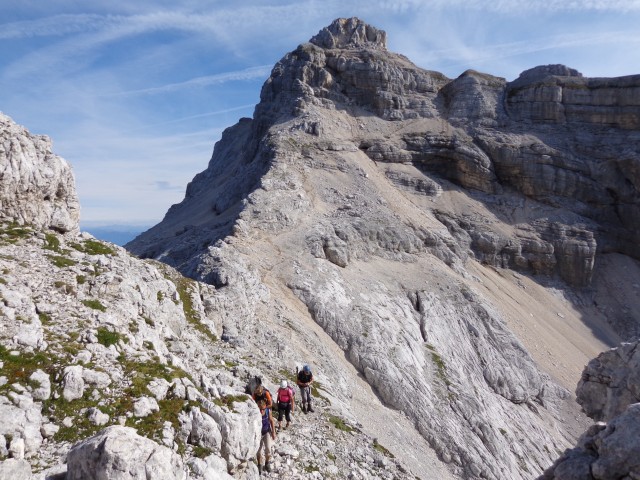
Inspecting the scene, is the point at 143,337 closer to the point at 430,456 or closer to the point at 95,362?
the point at 95,362

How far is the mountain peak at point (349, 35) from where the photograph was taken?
89.3m

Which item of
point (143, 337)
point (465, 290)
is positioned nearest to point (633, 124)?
point (465, 290)

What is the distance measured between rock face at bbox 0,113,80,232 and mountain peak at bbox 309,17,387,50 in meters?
74.5

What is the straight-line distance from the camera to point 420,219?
Answer: 214 feet

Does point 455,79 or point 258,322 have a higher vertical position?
point 455,79

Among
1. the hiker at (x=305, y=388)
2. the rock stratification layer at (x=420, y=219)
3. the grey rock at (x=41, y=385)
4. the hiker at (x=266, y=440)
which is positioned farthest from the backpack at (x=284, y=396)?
the rock stratification layer at (x=420, y=219)

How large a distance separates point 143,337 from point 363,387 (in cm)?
2068

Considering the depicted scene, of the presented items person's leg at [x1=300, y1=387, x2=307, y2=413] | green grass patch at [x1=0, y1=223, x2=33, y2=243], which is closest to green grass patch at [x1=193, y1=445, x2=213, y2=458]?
person's leg at [x1=300, y1=387, x2=307, y2=413]

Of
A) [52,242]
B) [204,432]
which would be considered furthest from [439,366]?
[52,242]

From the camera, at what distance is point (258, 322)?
32.8m

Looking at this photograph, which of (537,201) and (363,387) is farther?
(537,201)

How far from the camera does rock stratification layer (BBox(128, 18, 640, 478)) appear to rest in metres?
38.4

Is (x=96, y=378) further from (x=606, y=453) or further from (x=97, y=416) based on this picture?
(x=606, y=453)

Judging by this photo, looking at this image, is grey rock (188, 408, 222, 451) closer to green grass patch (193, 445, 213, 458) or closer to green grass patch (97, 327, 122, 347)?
green grass patch (193, 445, 213, 458)
